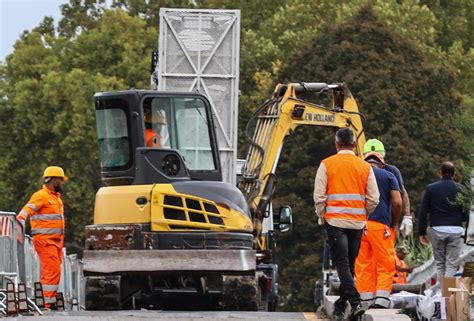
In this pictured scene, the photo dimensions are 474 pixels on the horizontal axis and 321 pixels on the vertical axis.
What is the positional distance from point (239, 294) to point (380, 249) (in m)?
3.11

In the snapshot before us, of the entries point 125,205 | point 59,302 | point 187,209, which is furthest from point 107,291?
point 59,302

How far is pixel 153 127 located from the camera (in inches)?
832

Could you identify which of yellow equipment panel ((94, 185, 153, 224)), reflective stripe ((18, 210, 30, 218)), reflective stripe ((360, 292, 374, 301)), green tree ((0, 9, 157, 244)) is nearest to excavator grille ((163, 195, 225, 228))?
yellow equipment panel ((94, 185, 153, 224))

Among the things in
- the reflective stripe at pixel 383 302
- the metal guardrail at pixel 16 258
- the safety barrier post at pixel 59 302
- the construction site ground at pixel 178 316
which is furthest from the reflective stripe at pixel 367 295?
the safety barrier post at pixel 59 302

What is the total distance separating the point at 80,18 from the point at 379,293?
62052mm

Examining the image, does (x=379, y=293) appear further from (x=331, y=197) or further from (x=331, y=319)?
(x=331, y=197)

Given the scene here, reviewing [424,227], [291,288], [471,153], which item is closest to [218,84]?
[424,227]

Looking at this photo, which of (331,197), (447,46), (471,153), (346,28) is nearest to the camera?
(471,153)

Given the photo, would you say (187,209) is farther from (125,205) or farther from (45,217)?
(45,217)

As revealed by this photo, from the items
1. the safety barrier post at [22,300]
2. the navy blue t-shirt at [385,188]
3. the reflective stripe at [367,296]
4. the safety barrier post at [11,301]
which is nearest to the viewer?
the reflective stripe at [367,296]

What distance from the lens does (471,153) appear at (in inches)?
534

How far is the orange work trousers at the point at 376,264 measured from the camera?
16.9 metres

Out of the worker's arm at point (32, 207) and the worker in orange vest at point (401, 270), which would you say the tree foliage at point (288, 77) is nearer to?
the worker in orange vest at point (401, 270)

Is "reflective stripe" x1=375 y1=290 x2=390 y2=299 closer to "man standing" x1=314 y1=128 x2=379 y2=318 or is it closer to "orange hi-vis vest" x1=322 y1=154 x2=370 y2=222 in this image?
"man standing" x1=314 y1=128 x2=379 y2=318
